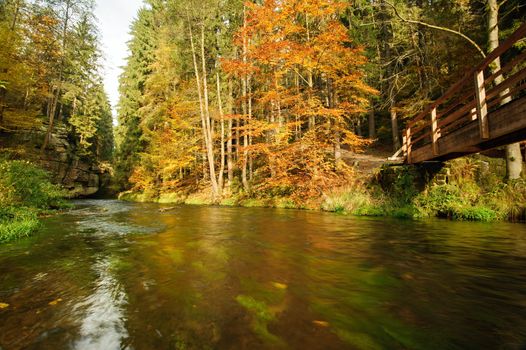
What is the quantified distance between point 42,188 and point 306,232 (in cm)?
1274

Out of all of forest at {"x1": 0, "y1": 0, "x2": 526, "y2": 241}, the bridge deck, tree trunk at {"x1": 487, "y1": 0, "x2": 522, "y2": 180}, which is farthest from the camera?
forest at {"x1": 0, "y1": 0, "x2": 526, "y2": 241}

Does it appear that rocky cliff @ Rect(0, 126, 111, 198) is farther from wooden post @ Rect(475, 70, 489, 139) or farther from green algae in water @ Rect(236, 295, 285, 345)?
wooden post @ Rect(475, 70, 489, 139)

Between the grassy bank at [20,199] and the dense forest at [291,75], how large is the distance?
10.1 meters

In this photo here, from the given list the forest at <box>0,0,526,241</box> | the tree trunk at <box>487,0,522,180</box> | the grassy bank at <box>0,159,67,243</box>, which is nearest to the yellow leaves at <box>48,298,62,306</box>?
the grassy bank at <box>0,159,67,243</box>

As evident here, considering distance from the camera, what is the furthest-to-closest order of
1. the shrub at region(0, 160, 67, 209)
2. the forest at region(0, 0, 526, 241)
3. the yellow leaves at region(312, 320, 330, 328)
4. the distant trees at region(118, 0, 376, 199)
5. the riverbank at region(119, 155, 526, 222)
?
the distant trees at region(118, 0, 376, 199) < the forest at region(0, 0, 526, 241) < the riverbank at region(119, 155, 526, 222) < the shrub at region(0, 160, 67, 209) < the yellow leaves at region(312, 320, 330, 328)

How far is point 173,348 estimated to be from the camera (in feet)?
7.86

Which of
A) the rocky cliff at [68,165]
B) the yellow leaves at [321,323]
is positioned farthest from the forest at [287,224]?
the rocky cliff at [68,165]

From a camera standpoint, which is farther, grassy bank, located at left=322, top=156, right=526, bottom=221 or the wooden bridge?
grassy bank, located at left=322, top=156, right=526, bottom=221

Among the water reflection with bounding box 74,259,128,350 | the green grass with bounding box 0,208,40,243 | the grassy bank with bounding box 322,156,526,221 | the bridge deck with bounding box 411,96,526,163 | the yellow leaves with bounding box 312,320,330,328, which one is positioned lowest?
the water reflection with bounding box 74,259,128,350

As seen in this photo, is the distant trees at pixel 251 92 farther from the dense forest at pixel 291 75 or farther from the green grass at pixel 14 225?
the green grass at pixel 14 225

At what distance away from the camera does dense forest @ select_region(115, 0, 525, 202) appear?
15.0 meters

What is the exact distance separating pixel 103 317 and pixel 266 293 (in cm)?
191

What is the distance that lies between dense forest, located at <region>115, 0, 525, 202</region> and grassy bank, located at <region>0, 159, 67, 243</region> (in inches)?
396

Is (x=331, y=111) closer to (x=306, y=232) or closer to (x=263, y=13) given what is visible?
(x=263, y=13)
